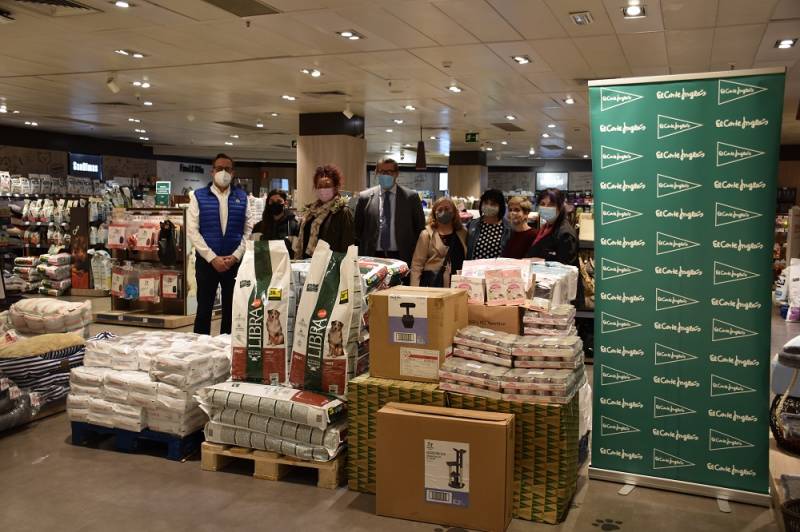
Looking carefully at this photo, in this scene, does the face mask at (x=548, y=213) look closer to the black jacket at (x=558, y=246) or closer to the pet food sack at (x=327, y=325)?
the black jacket at (x=558, y=246)

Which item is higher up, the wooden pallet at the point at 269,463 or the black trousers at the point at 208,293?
the black trousers at the point at 208,293

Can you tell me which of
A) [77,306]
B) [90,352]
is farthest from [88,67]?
[90,352]

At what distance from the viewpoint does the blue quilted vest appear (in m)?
5.74

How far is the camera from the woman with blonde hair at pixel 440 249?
18.9 ft

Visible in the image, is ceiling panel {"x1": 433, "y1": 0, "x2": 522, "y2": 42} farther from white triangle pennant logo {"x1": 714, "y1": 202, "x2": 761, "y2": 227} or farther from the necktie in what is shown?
white triangle pennant logo {"x1": 714, "y1": 202, "x2": 761, "y2": 227}

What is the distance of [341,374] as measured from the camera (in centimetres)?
378

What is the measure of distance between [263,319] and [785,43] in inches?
248

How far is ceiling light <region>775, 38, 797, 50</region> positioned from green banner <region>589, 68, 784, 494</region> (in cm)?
478

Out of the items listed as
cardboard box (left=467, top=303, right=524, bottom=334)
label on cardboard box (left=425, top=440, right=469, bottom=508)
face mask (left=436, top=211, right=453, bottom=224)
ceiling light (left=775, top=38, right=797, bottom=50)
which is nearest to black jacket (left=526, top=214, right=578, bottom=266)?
face mask (left=436, top=211, right=453, bottom=224)

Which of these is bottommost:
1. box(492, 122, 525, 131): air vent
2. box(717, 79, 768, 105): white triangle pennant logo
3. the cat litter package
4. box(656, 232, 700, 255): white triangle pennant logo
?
the cat litter package

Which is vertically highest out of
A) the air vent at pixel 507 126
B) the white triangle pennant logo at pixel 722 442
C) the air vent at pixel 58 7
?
the air vent at pixel 507 126

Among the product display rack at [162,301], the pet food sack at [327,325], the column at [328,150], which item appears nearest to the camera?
the pet food sack at [327,325]

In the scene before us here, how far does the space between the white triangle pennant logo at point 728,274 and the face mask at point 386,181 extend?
331 centimetres

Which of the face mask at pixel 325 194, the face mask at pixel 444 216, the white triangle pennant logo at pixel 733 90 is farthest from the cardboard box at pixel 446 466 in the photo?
the face mask at pixel 444 216
